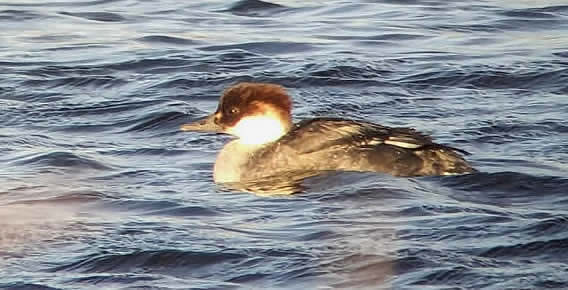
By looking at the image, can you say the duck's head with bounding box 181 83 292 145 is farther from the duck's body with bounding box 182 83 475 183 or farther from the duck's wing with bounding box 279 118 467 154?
the duck's wing with bounding box 279 118 467 154

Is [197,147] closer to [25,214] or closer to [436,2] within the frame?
[25,214]

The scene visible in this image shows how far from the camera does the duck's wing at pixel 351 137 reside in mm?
10602

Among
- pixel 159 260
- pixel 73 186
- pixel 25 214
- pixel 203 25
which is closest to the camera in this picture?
pixel 159 260

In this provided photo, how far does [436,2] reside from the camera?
1819 cm

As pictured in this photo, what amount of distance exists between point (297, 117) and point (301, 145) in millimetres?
2035

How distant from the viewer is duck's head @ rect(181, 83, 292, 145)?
1117cm

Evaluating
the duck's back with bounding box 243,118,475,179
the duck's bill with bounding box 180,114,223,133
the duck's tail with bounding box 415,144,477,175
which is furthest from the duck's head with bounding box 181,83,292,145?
the duck's tail with bounding box 415,144,477,175

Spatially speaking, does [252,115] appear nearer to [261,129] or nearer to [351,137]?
[261,129]

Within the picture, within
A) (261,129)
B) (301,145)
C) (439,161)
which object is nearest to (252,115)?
(261,129)

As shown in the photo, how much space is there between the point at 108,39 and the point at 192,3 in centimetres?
213

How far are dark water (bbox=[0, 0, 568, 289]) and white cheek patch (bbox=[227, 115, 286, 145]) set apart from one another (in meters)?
0.37

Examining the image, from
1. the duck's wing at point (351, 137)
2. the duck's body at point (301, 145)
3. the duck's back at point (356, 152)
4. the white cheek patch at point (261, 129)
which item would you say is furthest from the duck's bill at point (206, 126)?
the duck's wing at point (351, 137)

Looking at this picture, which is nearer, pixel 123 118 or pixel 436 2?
pixel 123 118

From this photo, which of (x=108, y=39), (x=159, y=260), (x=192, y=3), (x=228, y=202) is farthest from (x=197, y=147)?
(x=192, y=3)
